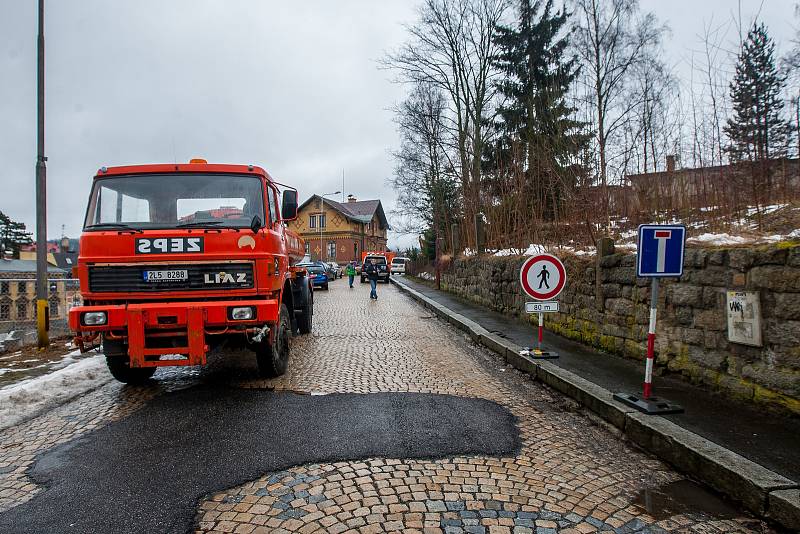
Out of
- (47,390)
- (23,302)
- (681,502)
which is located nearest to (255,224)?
(47,390)

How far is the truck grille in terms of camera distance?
17.0ft

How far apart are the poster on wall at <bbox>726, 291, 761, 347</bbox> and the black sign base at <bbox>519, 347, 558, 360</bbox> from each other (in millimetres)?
2526

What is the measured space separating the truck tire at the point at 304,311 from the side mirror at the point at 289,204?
9.31 feet

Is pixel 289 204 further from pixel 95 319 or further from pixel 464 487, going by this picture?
pixel 464 487

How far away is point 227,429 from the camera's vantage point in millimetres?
4371

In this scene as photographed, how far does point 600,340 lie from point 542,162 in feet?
17.8

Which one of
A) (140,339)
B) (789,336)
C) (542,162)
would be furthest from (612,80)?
(140,339)

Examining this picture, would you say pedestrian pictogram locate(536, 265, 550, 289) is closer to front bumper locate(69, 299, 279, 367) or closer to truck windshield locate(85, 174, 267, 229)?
truck windshield locate(85, 174, 267, 229)

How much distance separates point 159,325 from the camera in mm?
5066

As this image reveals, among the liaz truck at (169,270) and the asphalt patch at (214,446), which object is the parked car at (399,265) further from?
the asphalt patch at (214,446)

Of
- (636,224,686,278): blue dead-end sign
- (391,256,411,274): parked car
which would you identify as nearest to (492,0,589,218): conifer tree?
(636,224,686,278): blue dead-end sign

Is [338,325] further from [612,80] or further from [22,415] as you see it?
[612,80]

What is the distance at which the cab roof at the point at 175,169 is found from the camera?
5.81 metres

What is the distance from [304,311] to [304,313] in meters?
0.07
